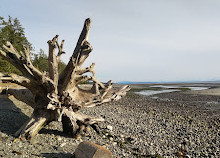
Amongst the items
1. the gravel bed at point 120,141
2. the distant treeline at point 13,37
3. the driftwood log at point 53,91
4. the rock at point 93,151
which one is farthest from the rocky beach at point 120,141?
the distant treeline at point 13,37

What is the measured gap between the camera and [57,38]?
20.3ft

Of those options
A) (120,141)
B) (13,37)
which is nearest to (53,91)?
(120,141)

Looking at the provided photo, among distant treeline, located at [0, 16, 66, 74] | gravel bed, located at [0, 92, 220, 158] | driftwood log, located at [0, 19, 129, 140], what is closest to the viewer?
gravel bed, located at [0, 92, 220, 158]

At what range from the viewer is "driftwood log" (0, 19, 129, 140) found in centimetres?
573

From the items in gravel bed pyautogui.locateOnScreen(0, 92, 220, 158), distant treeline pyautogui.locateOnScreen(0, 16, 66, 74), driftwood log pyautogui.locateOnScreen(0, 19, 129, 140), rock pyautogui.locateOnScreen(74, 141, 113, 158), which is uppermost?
distant treeline pyautogui.locateOnScreen(0, 16, 66, 74)

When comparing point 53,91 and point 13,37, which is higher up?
point 13,37

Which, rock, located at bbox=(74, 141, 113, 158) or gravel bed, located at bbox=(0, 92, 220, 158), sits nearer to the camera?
rock, located at bbox=(74, 141, 113, 158)

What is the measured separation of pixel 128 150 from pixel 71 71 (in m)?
4.25

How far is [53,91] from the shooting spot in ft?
19.9

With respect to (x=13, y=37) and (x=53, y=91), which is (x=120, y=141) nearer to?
(x=53, y=91)

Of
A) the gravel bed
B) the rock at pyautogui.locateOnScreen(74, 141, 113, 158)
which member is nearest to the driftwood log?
the gravel bed

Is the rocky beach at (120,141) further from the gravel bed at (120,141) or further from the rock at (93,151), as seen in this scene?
the rock at (93,151)

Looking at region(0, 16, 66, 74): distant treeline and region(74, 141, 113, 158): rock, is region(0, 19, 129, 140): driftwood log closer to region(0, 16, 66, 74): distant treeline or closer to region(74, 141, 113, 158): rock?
region(74, 141, 113, 158): rock

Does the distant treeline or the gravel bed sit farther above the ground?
the distant treeline
